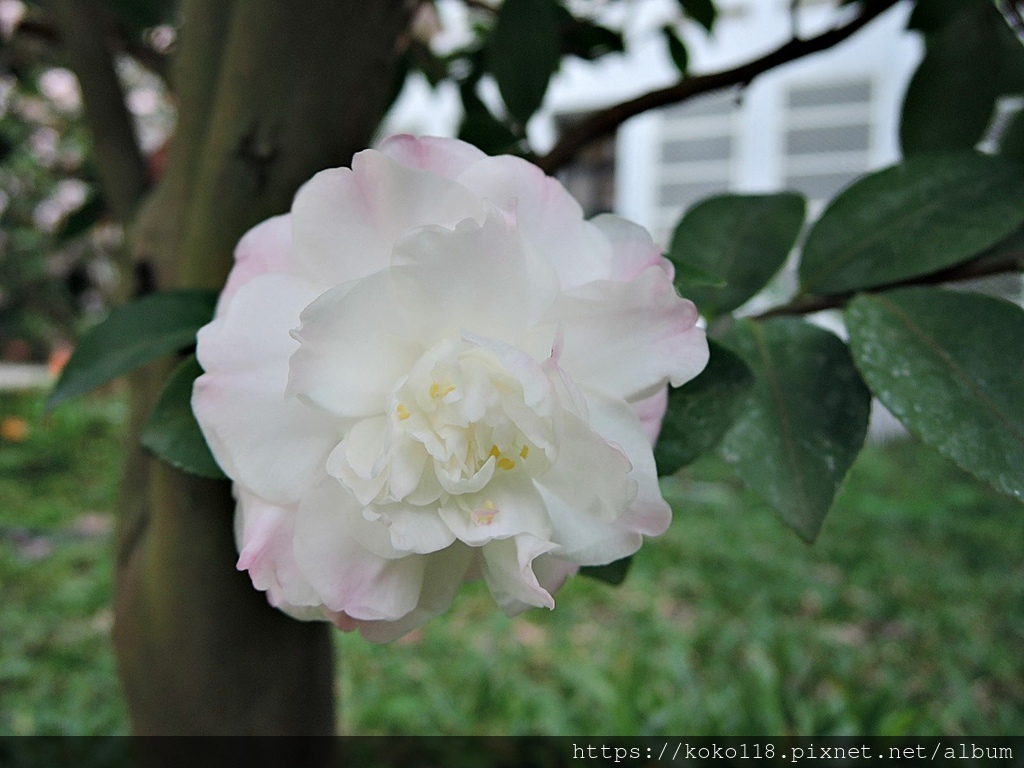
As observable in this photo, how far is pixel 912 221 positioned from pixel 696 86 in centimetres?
21

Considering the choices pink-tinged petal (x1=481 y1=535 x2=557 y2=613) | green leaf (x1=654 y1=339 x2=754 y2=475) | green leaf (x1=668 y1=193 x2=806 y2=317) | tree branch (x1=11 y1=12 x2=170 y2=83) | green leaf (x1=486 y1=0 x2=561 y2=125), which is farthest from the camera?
tree branch (x1=11 y1=12 x2=170 y2=83)

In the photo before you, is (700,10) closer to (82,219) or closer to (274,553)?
(274,553)

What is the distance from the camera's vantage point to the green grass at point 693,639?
154cm

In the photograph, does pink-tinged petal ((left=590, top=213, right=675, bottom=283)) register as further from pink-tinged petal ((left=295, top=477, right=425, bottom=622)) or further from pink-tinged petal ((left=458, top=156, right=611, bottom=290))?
pink-tinged petal ((left=295, top=477, right=425, bottom=622))

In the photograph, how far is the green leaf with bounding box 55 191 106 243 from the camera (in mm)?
941

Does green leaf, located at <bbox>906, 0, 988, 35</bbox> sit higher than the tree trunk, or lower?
higher

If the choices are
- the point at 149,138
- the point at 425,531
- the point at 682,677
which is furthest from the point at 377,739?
the point at 149,138

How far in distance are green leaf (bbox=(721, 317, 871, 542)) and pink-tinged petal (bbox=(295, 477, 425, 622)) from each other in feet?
0.63

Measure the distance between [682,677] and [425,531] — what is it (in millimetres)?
1526

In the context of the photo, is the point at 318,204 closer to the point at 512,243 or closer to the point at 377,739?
the point at 512,243

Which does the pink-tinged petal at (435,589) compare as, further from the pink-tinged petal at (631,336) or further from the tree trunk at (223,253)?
the tree trunk at (223,253)

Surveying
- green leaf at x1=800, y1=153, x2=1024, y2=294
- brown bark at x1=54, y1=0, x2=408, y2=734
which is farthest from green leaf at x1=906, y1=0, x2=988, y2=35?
brown bark at x1=54, y1=0, x2=408, y2=734

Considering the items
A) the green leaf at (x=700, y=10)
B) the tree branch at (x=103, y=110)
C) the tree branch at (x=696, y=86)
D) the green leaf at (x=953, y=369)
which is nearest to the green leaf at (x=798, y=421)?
the green leaf at (x=953, y=369)

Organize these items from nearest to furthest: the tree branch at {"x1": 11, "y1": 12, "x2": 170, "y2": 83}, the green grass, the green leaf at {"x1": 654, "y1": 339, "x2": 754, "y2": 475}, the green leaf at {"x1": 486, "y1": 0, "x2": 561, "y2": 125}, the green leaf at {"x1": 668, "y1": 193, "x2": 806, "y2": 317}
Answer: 1. the green leaf at {"x1": 654, "y1": 339, "x2": 754, "y2": 475}
2. the green leaf at {"x1": 668, "y1": 193, "x2": 806, "y2": 317}
3. the green leaf at {"x1": 486, "y1": 0, "x2": 561, "y2": 125}
4. the tree branch at {"x1": 11, "y1": 12, "x2": 170, "y2": 83}
5. the green grass
